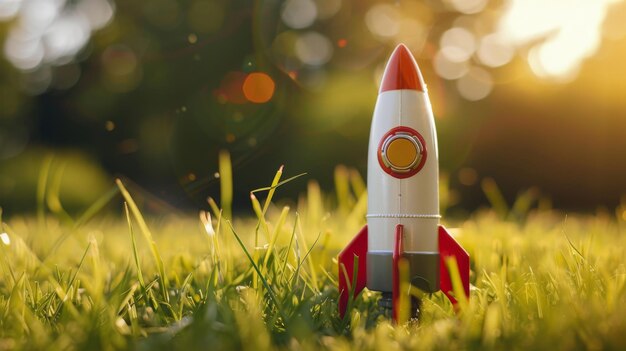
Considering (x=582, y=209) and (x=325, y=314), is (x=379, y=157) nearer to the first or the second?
(x=325, y=314)

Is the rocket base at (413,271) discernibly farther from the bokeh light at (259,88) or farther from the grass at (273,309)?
the bokeh light at (259,88)

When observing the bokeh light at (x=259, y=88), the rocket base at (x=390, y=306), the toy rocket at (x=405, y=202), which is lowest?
the rocket base at (x=390, y=306)

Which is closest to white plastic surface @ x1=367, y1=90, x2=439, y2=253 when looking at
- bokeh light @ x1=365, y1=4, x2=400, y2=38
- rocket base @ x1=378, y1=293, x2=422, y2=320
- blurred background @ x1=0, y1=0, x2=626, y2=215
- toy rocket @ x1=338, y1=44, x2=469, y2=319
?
toy rocket @ x1=338, y1=44, x2=469, y2=319

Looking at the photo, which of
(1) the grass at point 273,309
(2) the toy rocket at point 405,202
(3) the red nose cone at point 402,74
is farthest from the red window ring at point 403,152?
(1) the grass at point 273,309

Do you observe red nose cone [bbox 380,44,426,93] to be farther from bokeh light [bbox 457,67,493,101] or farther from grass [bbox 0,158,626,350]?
bokeh light [bbox 457,67,493,101]

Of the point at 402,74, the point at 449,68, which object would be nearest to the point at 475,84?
the point at 449,68

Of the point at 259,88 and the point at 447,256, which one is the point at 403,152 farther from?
the point at 259,88
